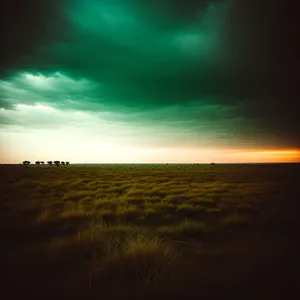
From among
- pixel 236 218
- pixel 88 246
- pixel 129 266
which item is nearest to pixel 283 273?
pixel 129 266

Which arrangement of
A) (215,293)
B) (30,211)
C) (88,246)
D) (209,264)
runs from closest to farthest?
(215,293) < (209,264) < (88,246) < (30,211)

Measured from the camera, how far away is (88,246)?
5.62m

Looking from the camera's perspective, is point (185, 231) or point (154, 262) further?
point (185, 231)

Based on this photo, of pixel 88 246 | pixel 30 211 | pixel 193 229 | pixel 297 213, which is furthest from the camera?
pixel 30 211

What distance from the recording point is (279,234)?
702cm

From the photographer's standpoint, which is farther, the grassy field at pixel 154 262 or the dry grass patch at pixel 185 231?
the dry grass patch at pixel 185 231

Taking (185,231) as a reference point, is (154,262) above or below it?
above

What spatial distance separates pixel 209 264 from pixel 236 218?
481cm

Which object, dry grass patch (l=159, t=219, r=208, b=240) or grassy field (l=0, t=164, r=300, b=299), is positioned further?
dry grass patch (l=159, t=219, r=208, b=240)

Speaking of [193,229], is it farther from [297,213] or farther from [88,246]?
[297,213]

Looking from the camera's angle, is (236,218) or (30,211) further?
(30,211)

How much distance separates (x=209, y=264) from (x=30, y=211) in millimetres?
8852

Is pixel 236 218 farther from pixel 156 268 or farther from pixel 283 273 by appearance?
pixel 156 268

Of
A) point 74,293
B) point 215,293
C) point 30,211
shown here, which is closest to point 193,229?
point 215,293
